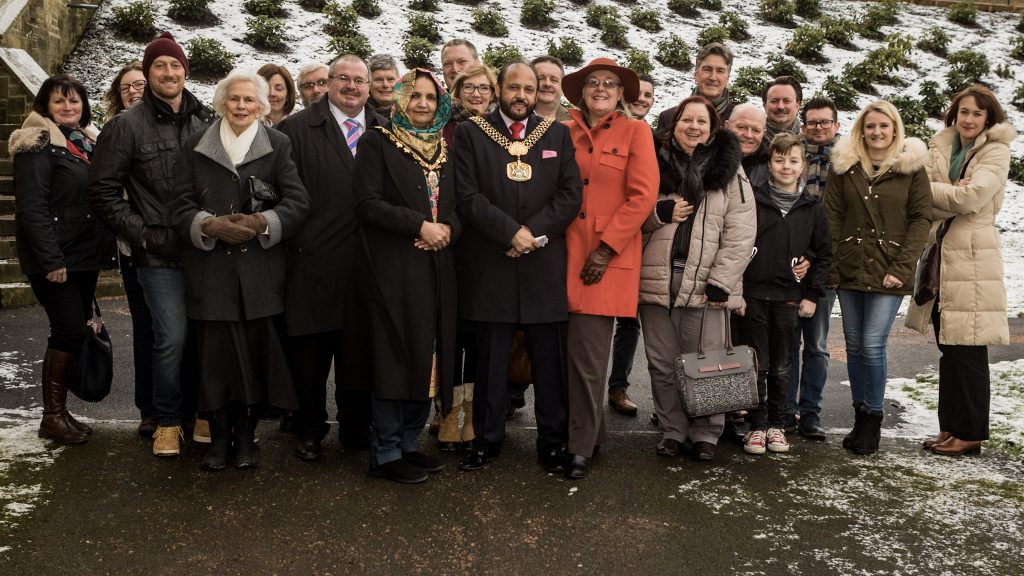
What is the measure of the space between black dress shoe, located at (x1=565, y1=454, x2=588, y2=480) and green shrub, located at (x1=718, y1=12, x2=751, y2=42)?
53.9 feet

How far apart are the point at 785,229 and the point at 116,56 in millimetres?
13027

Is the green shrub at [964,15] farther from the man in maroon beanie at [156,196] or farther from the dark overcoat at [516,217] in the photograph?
the man in maroon beanie at [156,196]

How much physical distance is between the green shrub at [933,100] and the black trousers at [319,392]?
50.7ft

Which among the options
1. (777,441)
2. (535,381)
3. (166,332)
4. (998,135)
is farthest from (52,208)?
(998,135)

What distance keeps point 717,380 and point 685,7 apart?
17.4 metres

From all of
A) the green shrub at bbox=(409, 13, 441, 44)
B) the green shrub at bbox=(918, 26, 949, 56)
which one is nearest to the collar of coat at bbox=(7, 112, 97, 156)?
the green shrub at bbox=(409, 13, 441, 44)

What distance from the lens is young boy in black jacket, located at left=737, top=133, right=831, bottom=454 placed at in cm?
490

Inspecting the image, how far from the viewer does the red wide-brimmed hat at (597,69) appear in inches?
176

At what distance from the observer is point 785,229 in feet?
16.1

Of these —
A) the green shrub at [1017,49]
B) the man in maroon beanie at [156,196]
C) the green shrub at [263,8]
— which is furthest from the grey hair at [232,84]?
the green shrub at [1017,49]

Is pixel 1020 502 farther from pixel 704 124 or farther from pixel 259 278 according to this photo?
pixel 259 278

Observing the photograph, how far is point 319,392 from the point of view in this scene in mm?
4738

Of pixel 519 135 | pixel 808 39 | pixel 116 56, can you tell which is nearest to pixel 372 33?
pixel 116 56

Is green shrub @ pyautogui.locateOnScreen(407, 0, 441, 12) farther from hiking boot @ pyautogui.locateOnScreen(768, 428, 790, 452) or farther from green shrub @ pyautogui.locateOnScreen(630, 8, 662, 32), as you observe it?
hiking boot @ pyautogui.locateOnScreen(768, 428, 790, 452)
